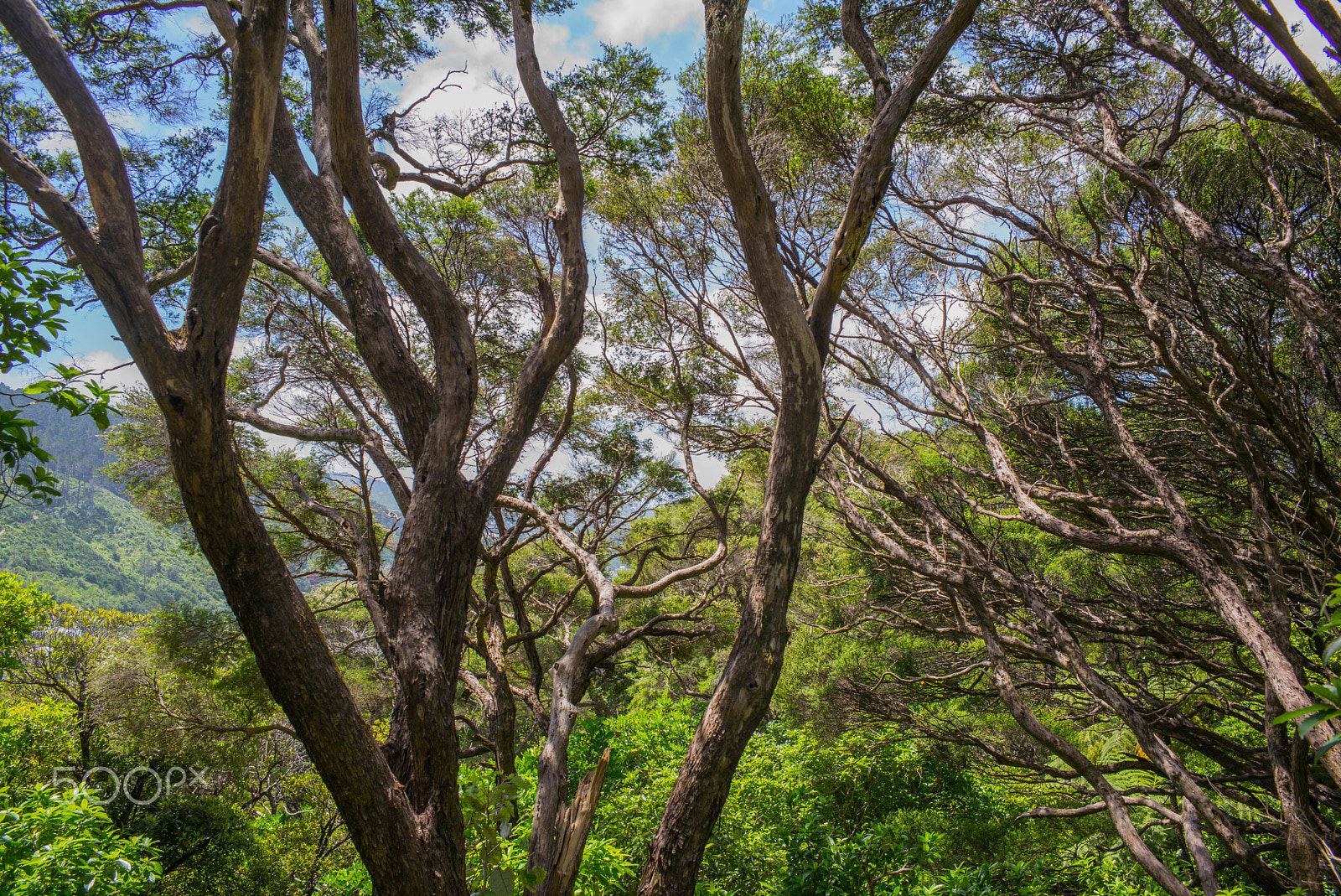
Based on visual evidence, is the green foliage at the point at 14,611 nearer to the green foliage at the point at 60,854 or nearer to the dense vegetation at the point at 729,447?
the dense vegetation at the point at 729,447

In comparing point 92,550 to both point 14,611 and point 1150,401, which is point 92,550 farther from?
point 1150,401

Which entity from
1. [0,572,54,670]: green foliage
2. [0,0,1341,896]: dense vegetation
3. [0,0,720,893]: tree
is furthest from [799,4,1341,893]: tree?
[0,572,54,670]: green foliage

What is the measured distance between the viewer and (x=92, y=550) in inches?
2237

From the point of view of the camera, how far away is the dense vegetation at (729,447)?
219 centimetres

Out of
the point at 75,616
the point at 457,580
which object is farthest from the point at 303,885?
the point at 457,580

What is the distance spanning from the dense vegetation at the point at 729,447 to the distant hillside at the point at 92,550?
45681 millimetres

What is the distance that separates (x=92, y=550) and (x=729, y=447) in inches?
2942

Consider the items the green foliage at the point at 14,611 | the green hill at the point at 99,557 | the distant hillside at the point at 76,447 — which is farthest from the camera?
the distant hillside at the point at 76,447

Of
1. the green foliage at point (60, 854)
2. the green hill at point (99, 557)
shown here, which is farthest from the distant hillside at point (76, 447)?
the green foliage at point (60, 854)

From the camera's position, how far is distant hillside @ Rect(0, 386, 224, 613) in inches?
1848

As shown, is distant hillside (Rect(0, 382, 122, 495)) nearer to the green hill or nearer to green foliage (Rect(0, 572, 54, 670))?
the green hill

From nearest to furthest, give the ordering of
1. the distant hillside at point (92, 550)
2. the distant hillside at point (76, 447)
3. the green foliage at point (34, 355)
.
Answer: the green foliage at point (34, 355) → the distant hillside at point (92, 550) → the distant hillside at point (76, 447)

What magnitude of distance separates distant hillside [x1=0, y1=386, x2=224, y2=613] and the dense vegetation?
4568 cm

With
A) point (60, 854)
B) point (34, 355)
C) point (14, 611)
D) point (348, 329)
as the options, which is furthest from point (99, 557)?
point (34, 355)
